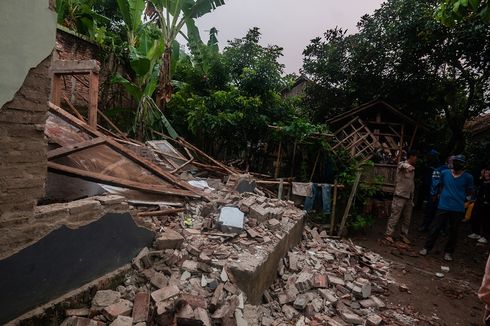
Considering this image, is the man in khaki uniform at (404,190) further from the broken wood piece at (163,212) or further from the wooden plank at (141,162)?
the broken wood piece at (163,212)

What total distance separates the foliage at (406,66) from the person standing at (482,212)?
3507 millimetres

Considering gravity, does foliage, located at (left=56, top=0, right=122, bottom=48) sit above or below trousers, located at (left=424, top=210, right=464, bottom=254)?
above

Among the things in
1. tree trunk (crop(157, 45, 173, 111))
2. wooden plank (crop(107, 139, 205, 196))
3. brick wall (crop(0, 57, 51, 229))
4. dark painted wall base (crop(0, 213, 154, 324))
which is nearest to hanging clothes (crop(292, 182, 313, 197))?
wooden plank (crop(107, 139, 205, 196))

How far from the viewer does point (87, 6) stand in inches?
306

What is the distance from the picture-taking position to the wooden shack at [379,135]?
28.6ft

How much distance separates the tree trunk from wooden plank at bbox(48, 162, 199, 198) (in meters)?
5.53

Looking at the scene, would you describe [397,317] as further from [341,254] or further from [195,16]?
[195,16]

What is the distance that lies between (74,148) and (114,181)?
522mm

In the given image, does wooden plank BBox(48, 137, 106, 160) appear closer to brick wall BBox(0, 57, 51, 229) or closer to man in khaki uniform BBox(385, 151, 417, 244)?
brick wall BBox(0, 57, 51, 229)

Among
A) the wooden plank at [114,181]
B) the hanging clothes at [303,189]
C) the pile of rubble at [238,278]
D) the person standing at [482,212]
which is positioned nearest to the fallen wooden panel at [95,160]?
the wooden plank at [114,181]

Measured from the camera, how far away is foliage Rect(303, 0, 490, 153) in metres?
8.33

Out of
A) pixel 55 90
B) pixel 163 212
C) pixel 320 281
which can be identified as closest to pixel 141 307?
pixel 163 212

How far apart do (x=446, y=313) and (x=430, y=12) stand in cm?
795

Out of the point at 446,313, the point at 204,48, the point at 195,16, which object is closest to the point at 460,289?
the point at 446,313
